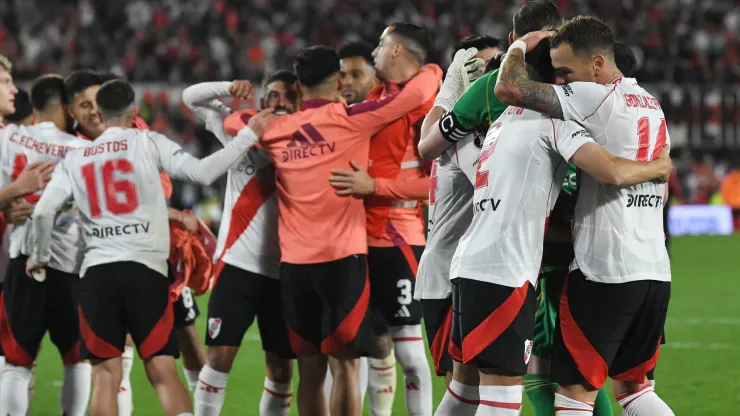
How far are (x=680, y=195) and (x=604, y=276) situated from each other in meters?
21.5

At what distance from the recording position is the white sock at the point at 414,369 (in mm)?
6445

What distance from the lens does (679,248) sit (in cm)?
2059

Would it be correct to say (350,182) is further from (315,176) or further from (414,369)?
(414,369)

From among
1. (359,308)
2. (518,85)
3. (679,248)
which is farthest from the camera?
(679,248)

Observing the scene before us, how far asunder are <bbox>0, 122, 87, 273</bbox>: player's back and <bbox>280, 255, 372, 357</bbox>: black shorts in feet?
4.98

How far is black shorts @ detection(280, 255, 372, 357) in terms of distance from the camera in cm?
588

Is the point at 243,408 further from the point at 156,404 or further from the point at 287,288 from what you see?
the point at 287,288

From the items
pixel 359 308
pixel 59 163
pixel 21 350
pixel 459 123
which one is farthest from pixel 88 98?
pixel 459 123

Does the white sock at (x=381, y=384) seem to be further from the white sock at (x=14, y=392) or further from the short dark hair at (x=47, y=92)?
the short dark hair at (x=47, y=92)

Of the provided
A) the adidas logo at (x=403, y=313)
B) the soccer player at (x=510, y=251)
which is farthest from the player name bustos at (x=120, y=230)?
the soccer player at (x=510, y=251)

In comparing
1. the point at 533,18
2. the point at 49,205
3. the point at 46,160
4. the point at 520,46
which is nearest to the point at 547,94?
the point at 520,46

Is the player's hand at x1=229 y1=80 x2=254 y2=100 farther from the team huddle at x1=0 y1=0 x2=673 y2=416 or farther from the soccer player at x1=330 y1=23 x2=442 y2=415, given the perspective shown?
the soccer player at x1=330 y1=23 x2=442 y2=415

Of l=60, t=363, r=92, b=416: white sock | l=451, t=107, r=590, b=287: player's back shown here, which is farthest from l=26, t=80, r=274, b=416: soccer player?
l=451, t=107, r=590, b=287: player's back

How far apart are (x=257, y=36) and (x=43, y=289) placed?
2138cm
